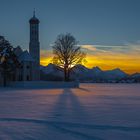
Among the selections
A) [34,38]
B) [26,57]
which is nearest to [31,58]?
[26,57]

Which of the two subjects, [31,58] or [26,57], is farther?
[31,58]

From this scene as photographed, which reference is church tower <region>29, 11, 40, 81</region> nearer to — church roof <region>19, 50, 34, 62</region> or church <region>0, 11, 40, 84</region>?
church <region>0, 11, 40, 84</region>

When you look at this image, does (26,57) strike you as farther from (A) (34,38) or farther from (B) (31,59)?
(A) (34,38)

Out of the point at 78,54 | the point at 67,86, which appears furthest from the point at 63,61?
the point at 67,86

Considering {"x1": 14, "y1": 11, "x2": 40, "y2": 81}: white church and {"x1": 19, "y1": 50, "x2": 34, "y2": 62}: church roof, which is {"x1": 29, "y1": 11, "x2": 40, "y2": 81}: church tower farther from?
{"x1": 19, "y1": 50, "x2": 34, "y2": 62}: church roof

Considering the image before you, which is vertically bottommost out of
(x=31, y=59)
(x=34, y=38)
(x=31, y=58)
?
(x=31, y=59)

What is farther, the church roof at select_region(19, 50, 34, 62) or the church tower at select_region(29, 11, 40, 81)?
the church tower at select_region(29, 11, 40, 81)

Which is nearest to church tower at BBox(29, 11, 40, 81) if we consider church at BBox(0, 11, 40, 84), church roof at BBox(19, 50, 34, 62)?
church at BBox(0, 11, 40, 84)

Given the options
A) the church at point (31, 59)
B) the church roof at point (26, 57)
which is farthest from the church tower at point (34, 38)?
the church roof at point (26, 57)

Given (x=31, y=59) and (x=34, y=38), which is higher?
(x=34, y=38)

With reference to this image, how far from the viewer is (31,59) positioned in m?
72.9

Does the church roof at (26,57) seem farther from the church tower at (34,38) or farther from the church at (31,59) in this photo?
the church tower at (34,38)

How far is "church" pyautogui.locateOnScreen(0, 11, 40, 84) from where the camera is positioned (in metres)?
70.2

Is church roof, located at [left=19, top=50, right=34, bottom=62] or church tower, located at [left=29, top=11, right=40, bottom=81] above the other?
church tower, located at [left=29, top=11, right=40, bottom=81]
